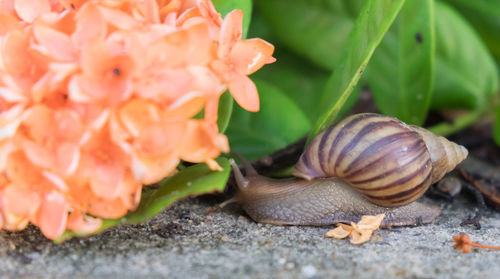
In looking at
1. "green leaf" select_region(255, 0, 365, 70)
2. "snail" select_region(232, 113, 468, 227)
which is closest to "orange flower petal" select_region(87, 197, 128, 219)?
"snail" select_region(232, 113, 468, 227)

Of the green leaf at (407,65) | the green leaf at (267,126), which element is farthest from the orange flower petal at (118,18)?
the green leaf at (407,65)

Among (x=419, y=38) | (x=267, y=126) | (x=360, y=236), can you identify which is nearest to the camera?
(x=360, y=236)

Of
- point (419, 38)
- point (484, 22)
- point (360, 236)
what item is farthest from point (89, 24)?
point (484, 22)

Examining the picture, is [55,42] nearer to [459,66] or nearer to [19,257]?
[19,257]

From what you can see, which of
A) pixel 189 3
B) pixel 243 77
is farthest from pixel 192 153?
pixel 189 3

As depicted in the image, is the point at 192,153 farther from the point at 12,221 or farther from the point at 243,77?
the point at 12,221

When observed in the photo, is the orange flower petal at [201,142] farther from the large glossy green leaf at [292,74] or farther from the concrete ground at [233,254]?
the large glossy green leaf at [292,74]

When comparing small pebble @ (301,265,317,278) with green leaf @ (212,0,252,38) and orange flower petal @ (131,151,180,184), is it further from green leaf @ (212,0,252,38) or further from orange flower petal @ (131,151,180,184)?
green leaf @ (212,0,252,38)

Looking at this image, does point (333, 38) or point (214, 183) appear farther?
point (333, 38)
